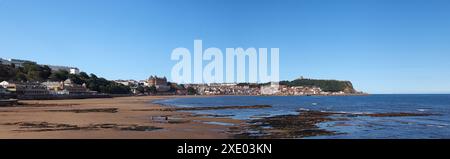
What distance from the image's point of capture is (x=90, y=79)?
151 meters

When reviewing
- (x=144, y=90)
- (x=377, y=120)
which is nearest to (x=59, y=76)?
(x=144, y=90)

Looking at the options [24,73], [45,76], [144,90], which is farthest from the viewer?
[144,90]

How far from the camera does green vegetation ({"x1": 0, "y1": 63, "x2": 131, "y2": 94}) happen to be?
12186 cm

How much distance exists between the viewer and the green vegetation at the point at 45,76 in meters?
122

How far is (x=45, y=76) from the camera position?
458 ft

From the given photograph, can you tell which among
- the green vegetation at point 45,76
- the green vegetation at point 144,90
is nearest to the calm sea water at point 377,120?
the green vegetation at point 45,76

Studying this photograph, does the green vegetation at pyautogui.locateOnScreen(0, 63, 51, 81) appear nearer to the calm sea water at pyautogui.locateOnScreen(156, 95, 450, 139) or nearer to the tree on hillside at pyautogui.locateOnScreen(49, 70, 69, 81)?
the tree on hillside at pyautogui.locateOnScreen(49, 70, 69, 81)

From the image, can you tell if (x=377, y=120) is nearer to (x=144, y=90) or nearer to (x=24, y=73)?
(x=24, y=73)

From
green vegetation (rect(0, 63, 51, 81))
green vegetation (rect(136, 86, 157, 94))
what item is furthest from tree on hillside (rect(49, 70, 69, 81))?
green vegetation (rect(136, 86, 157, 94))

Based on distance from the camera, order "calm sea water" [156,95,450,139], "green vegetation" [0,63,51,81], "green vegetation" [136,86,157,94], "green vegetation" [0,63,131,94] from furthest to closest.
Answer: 1. "green vegetation" [136,86,157,94]
2. "green vegetation" [0,63,131,94]
3. "green vegetation" [0,63,51,81]
4. "calm sea water" [156,95,450,139]

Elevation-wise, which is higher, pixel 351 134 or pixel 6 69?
pixel 6 69
